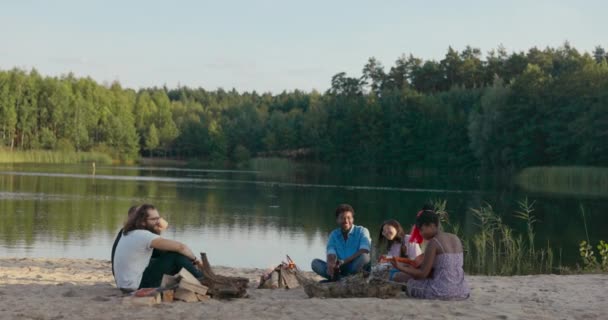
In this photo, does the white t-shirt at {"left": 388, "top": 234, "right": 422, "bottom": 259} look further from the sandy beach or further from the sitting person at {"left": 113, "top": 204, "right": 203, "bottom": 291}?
the sitting person at {"left": 113, "top": 204, "right": 203, "bottom": 291}

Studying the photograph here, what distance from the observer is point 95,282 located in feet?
29.8

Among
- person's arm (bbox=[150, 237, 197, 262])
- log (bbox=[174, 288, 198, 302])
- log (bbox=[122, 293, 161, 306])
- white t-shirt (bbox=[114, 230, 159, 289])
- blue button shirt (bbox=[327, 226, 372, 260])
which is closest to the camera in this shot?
log (bbox=[122, 293, 161, 306])

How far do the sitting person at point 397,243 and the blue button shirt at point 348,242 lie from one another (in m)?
0.29

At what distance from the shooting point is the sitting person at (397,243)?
→ 7.83 m

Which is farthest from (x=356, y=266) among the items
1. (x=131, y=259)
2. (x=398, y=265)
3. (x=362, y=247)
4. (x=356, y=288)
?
(x=131, y=259)

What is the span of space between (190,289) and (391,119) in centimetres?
6701

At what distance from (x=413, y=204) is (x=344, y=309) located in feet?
70.8

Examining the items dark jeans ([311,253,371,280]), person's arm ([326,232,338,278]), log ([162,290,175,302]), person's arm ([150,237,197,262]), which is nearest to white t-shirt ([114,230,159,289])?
person's arm ([150,237,197,262])

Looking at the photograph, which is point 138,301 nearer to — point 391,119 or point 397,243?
point 397,243

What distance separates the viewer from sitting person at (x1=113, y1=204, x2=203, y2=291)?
6992 millimetres

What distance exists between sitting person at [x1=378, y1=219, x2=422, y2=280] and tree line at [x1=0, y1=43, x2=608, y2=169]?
40539 millimetres

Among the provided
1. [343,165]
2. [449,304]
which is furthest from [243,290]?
[343,165]

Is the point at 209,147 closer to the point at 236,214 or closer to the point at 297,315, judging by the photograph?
the point at 236,214

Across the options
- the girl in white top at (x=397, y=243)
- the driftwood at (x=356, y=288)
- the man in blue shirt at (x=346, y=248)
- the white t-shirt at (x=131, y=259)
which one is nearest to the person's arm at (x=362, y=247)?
the man in blue shirt at (x=346, y=248)
